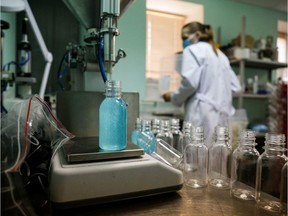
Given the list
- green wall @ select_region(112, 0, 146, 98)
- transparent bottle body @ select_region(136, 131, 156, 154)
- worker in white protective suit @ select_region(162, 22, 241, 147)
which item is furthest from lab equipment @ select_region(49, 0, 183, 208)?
worker in white protective suit @ select_region(162, 22, 241, 147)

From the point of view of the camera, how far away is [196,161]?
712 millimetres

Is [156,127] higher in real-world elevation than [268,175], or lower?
higher

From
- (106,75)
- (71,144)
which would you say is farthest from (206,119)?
(71,144)

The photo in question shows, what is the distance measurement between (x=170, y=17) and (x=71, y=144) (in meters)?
2.54

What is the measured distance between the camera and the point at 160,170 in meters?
0.50

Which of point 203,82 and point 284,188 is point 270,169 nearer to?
point 284,188

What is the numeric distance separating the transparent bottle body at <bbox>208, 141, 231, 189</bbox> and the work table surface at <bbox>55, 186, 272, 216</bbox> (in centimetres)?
10

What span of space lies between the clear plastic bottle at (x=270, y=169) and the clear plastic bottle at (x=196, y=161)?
140 mm

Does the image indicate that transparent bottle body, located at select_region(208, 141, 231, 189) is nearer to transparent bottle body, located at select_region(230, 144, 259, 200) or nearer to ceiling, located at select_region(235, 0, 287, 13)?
transparent bottle body, located at select_region(230, 144, 259, 200)

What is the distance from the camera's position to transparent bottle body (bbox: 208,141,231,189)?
64cm

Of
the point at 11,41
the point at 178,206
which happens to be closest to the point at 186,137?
the point at 178,206

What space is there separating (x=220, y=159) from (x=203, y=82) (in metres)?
1.16

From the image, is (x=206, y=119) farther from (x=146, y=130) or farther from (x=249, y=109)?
(x=249, y=109)

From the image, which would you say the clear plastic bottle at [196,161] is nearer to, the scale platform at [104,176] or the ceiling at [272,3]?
the scale platform at [104,176]
